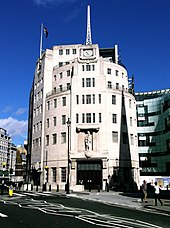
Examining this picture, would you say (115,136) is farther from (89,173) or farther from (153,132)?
(153,132)

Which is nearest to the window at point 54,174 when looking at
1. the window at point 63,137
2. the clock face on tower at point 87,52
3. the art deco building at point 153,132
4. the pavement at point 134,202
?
the window at point 63,137

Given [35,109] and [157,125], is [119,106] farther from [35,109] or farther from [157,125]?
[157,125]

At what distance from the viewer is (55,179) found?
48.3m

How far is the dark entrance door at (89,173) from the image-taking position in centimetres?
4572

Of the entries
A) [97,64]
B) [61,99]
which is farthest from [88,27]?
[61,99]

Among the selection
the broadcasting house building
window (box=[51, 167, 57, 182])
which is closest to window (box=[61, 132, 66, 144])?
the broadcasting house building

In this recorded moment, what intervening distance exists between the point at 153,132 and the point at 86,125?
42.7m

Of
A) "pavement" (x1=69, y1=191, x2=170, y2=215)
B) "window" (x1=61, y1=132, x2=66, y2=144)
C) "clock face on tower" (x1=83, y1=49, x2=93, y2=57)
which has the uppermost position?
"clock face on tower" (x1=83, y1=49, x2=93, y2=57)

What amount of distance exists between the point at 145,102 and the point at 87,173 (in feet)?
157

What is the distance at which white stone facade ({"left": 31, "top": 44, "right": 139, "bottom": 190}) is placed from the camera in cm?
4628

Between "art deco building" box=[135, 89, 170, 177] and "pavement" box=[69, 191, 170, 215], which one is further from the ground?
"art deco building" box=[135, 89, 170, 177]

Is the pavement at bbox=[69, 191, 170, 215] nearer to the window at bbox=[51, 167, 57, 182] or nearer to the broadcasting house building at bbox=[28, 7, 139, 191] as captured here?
the broadcasting house building at bbox=[28, 7, 139, 191]

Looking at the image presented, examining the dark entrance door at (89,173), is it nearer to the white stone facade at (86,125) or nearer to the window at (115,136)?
the white stone facade at (86,125)

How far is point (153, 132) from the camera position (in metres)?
83.7
